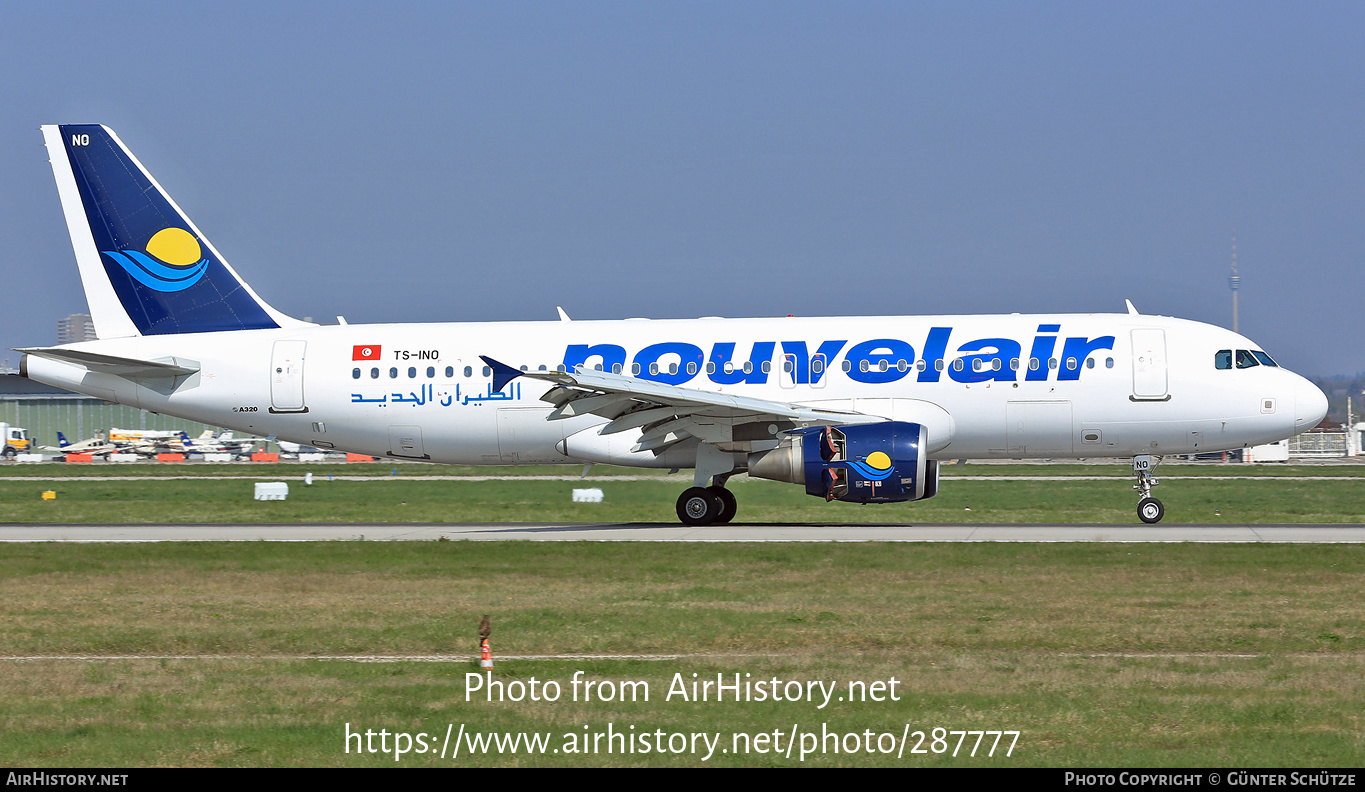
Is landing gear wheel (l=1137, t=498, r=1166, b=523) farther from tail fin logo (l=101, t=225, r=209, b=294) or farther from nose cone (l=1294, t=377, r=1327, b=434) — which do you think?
tail fin logo (l=101, t=225, r=209, b=294)

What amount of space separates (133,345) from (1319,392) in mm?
24601

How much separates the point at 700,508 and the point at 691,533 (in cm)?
196

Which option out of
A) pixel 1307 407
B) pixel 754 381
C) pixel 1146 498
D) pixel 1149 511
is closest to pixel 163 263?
pixel 754 381

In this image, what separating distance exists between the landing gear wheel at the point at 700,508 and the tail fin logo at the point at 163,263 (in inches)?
465

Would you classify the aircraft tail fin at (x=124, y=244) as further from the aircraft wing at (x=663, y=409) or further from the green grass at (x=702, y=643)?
the aircraft wing at (x=663, y=409)

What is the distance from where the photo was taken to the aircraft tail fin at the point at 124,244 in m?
29.7

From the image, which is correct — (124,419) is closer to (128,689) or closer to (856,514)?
(856,514)

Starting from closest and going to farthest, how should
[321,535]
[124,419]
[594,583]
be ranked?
[594,583]
[321,535]
[124,419]

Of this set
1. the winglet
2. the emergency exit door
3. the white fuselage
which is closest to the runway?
the white fuselage

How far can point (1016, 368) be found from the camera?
87.2 feet

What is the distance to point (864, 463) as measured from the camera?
2478 centimetres

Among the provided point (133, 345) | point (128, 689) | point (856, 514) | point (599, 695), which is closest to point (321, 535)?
point (133, 345)

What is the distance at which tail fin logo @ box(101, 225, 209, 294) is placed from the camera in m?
29.7

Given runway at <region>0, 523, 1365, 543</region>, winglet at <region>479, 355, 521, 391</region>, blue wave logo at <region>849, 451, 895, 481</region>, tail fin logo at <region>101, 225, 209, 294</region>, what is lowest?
runway at <region>0, 523, 1365, 543</region>
